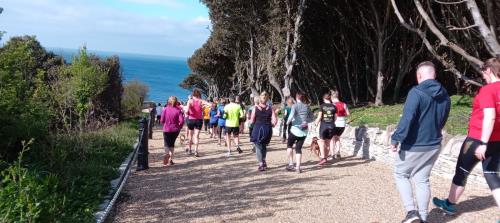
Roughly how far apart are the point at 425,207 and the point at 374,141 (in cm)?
611

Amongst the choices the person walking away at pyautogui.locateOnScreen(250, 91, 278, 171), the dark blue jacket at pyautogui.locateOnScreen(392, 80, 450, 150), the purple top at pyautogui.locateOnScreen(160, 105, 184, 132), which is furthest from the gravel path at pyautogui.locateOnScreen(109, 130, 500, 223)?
the dark blue jacket at pyautogui.locateOnScreen(392, 80, 450, 150)

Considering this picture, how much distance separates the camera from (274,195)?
25.4 ft

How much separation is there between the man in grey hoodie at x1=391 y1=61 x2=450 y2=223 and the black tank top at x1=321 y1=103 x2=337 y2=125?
543cm

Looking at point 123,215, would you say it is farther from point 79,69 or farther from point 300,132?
point 79,69

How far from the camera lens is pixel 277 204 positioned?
23.5 feet

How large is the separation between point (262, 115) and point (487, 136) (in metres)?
5.39

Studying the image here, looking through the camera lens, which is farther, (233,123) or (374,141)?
(233,123)

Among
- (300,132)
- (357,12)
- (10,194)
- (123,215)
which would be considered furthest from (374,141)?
(357,12)

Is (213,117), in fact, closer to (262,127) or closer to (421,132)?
(262,127)

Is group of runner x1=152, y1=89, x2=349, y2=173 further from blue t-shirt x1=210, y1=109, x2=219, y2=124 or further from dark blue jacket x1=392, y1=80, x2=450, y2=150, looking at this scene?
dark blue jacket x1=392, y1=80, x2=450, y2=150

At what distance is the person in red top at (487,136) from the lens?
17.4 feet

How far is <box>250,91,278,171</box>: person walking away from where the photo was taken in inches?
396

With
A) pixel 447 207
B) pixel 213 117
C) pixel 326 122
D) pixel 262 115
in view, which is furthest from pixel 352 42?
pixel 447 207

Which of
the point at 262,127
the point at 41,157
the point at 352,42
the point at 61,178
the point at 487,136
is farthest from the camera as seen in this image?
the point at 352,42
